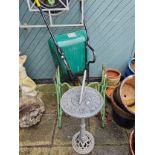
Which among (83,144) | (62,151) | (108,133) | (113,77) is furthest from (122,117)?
(62,151)

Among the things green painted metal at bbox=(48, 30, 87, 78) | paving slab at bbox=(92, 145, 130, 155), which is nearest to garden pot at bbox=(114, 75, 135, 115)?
paving slab at bbox=(92, 145, 130, 155)

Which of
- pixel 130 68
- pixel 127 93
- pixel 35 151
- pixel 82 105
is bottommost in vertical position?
pixel 35 151

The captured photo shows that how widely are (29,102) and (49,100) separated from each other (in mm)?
467

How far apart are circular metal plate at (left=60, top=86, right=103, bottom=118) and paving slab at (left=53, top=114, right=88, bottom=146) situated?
0.86 meters

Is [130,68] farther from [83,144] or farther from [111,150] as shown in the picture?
[83,144]

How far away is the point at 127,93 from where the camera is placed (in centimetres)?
310

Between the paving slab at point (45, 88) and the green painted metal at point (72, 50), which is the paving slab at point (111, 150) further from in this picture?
the paving slab at point (45, 88)

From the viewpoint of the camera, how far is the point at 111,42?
3.46 metres

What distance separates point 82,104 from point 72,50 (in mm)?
960

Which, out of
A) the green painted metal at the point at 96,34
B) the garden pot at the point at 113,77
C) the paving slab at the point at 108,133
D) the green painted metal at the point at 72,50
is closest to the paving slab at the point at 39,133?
the paving slab at the point at 108,133

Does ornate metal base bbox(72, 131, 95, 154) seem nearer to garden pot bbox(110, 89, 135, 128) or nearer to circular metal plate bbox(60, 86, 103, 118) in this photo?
garden pot bbox(110, 89, 135, 128)

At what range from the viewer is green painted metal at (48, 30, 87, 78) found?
275 centimetres
